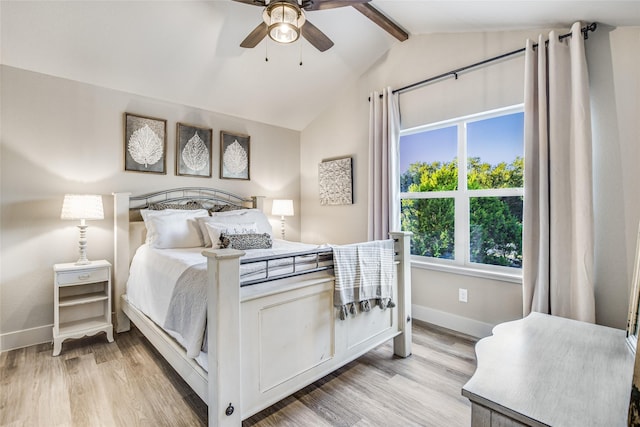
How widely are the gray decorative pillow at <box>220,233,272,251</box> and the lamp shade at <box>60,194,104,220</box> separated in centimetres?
110

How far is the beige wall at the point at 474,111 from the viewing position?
2.04 metres

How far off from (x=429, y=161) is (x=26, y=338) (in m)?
4.17

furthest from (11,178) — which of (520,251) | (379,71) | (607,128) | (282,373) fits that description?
(607,128)

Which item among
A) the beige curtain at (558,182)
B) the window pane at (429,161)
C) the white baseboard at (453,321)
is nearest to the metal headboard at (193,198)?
the window pane at (429,161)

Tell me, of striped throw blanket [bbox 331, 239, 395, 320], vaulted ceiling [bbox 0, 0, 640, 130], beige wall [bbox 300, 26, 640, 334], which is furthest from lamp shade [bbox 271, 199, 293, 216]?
striped throw blanket [bbox 331, 239, 395, 320]

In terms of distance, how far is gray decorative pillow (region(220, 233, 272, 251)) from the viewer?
2.66 m

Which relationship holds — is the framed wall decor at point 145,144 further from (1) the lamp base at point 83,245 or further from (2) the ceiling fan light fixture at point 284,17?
(2) the ceiling fan light fixture at point 284,17

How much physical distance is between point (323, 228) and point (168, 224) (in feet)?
6.72

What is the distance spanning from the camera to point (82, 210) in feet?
8.44

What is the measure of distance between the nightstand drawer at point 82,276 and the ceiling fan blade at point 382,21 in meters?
3.22

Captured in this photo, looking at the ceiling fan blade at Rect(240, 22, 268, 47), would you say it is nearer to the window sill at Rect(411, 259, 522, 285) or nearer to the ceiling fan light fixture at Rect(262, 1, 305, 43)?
the ceiling fan light fixture at Rect(262, 1, 305, 43)

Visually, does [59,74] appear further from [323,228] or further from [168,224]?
[323,228]

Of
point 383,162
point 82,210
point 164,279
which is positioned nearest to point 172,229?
point 82,210

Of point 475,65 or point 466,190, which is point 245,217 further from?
point 475,65
